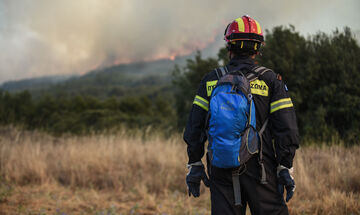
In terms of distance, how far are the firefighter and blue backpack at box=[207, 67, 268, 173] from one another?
15 cm

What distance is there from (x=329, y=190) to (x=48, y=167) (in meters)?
5.78

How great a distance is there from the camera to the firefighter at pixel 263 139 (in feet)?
7.47

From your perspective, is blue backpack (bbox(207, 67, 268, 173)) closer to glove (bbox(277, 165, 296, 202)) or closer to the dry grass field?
glove (bbox(277, 165, 296, 202))

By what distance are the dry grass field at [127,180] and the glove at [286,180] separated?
2.12 meters

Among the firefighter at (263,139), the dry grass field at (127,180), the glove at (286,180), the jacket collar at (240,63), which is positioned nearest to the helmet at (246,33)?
the firefighter at (263,139)

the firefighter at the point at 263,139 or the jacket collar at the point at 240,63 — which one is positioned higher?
the jacket collar at the point at 240,63

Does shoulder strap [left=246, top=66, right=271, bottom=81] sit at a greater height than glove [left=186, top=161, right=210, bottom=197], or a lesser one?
greater

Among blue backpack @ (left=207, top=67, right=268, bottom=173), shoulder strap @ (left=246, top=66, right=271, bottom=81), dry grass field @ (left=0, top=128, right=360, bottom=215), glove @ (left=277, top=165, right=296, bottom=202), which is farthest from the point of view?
dry grass field @ (left=0, top=128, right=360, bottom=215)

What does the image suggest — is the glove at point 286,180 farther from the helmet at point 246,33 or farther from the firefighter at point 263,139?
the helmet at point 246,33

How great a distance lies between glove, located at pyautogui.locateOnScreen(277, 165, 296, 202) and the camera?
225 centimetres

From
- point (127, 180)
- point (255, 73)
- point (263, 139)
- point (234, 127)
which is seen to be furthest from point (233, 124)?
point (127, 180)

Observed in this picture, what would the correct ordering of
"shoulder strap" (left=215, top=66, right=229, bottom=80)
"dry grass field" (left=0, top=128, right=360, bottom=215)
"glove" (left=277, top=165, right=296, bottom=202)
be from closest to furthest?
1. "glove" (left=277, top=165, right=296, bottom=202)
2. "shoulder strap" (left=215, top=66, right=229, bottom=80)
3. "dry grass field" (left=0, top=128, right=360, bottom=215)

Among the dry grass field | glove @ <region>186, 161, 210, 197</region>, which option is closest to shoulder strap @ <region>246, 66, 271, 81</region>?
glove @ <region>186, 161, 210, 197</region>

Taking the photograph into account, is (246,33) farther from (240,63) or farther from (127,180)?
(127,180)
